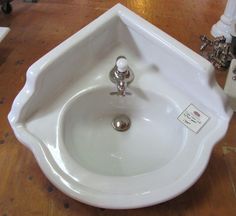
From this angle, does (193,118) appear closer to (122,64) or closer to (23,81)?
(122,64)

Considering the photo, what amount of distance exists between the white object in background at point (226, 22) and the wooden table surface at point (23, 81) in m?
0.05

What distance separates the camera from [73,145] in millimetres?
741

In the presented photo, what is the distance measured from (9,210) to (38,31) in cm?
68

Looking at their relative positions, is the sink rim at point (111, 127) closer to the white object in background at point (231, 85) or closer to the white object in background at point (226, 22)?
the white object in background at point (231, 85)

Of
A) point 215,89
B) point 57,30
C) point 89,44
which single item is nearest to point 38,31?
point 57,30

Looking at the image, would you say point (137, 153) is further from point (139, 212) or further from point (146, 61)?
point (146, 61)

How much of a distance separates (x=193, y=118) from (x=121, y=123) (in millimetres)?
212

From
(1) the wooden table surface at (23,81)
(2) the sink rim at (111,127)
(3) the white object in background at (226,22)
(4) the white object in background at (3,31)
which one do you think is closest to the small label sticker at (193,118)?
(2) the sink rim at (111,127)

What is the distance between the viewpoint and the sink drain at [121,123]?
847mm

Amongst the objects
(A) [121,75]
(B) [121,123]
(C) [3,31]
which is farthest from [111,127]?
(C) [3,31]

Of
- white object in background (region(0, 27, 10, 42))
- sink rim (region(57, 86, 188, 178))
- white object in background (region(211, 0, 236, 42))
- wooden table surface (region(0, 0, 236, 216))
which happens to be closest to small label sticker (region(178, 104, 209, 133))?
sink rim (region(57, 86, 188, 178))

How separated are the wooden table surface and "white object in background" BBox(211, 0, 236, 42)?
47 millimetres

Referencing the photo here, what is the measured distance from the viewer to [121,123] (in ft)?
2.80

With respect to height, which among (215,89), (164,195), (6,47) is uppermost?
(215,89)
